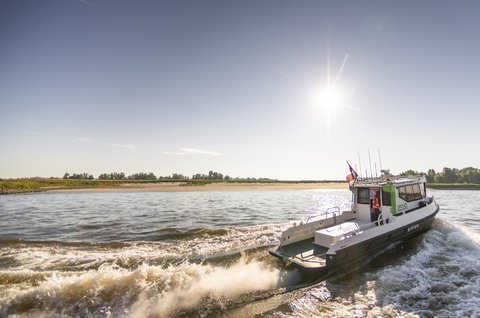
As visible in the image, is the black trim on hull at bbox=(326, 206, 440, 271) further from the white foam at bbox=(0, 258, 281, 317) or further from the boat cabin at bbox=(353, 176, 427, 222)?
the white foam at bbox=(0, 258, 281, 317)

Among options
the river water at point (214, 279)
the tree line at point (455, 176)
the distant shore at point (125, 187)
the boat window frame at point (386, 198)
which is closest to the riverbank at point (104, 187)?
the distant shore at point (125, 187)

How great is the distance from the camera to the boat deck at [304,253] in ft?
29.3

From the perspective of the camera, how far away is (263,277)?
28.0 feet

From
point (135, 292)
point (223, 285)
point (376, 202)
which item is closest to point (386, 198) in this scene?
point (376, 202)

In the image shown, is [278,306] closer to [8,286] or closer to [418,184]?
[8,286]

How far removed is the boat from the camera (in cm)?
928

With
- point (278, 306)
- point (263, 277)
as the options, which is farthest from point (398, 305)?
point (263, 277)

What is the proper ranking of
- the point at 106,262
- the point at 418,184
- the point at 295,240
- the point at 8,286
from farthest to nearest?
1. the point at 418,184
2. the point at 295,240
3. the point at 106,262
4. the point at 8,286

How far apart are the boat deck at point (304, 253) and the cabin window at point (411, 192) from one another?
6.00 metres

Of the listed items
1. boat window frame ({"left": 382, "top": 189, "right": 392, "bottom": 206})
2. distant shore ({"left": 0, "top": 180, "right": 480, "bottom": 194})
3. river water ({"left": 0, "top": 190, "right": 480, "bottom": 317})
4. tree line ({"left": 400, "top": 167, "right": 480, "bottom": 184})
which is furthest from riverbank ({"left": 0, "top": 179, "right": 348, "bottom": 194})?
boat window frame ({"left": 382, "top": 189, "right": 392, "bottom": 206})

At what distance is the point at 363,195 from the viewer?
1341 cm

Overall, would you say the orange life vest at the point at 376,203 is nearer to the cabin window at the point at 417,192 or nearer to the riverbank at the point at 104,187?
the cabin window at the point at 417,192

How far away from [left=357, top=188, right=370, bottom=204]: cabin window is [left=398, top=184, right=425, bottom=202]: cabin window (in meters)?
1.52

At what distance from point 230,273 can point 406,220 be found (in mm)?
9633
